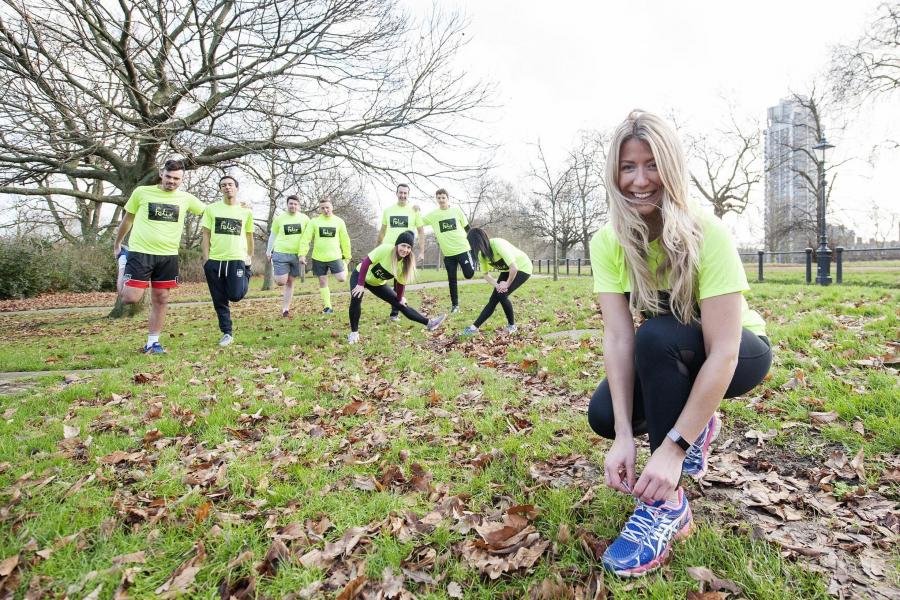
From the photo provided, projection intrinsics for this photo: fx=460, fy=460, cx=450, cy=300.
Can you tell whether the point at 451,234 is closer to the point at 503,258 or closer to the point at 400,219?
the point at 400,219

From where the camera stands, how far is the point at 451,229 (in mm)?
8148

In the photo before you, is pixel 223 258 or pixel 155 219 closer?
pixel 155 219

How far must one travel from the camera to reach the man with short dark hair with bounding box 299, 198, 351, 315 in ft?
29.3

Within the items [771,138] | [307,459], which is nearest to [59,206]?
[307,459]

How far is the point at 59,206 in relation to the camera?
1855 centimetres

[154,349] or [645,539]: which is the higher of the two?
[154,349]

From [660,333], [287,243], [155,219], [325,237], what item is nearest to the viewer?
[660,333]

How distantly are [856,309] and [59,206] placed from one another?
2468cm

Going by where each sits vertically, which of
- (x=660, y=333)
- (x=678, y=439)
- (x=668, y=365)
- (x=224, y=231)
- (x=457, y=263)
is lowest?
(x=678, y=439)

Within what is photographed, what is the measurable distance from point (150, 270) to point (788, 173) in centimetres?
4957

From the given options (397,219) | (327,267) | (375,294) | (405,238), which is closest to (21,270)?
(327,267)

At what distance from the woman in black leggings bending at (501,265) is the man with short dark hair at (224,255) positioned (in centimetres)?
323

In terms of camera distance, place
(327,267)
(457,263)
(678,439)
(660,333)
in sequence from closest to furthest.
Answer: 1. (678,439)
2. (660,333)
3. (457,263)
4. (327,267)

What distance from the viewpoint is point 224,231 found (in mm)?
6496
